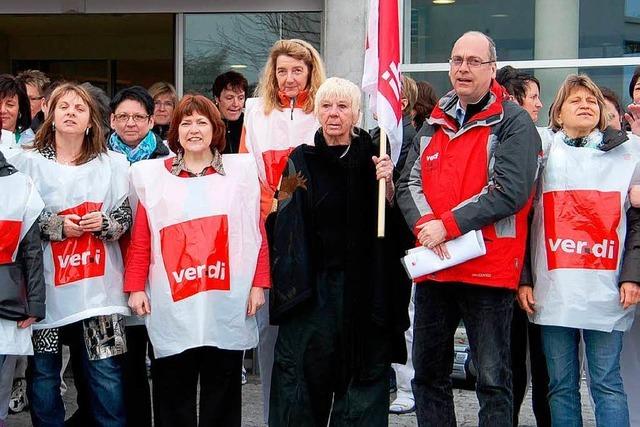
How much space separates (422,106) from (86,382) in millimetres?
2932

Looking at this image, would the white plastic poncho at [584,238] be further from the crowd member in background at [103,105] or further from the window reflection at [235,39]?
the window reflection at [235,39]

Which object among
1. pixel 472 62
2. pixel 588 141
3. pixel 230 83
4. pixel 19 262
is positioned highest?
pixel 230 83

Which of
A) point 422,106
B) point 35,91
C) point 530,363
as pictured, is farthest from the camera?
point 35,91

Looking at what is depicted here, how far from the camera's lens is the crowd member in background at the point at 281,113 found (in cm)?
562

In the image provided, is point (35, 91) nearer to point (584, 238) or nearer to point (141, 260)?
point (141, 260)

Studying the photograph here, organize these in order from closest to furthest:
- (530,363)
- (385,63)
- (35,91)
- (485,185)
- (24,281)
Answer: (485,185), (24,281), (385,63), (530,363), (35,91)

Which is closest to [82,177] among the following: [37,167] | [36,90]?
[37,167]

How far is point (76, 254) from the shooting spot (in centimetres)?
522

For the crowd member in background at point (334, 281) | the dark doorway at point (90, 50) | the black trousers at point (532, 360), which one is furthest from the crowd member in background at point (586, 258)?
the dark doorway at point (90, 50)

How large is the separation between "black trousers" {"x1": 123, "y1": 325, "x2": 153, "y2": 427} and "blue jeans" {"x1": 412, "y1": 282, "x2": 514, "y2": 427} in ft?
5.11

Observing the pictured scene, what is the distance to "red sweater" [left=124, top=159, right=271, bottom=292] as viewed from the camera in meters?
5.24

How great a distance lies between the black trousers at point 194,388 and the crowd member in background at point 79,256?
0.27m

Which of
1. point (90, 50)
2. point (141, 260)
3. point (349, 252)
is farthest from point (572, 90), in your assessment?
point (90, 50)

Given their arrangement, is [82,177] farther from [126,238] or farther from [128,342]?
[128,342]
